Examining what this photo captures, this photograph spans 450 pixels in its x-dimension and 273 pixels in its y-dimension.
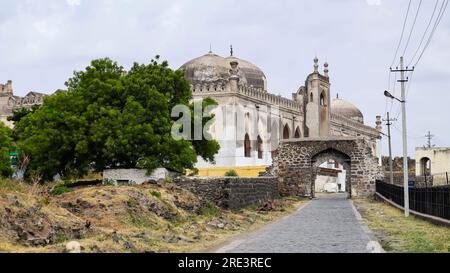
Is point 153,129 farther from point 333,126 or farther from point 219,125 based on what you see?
point 333,126

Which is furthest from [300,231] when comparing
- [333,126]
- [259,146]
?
[333,126]

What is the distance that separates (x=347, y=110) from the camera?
234 ft

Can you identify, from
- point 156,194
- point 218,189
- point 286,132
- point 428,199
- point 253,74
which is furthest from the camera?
point 286,132

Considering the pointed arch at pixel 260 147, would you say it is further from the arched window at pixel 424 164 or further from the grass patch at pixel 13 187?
the grass patch at pixel 13 187

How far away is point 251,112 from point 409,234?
103 feet

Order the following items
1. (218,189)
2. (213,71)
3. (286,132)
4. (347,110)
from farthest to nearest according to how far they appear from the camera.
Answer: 1. (347,110)
2. (286,132)
3. (213,71)
4. (218,189)

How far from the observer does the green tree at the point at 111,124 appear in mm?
24781

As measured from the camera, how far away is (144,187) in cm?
1908

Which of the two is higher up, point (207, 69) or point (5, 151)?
point (207, 69)

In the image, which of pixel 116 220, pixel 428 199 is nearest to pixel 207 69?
pixel 428 199

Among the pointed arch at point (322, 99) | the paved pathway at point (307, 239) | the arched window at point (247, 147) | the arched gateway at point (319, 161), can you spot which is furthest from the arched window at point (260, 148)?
the paved pathway at point (307, 239)

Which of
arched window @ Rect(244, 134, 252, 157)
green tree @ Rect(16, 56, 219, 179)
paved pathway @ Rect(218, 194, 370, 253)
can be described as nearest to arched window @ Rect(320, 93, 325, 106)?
arched window @ Rect(244, 134, 252, 157)

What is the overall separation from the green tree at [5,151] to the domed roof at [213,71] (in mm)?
14028

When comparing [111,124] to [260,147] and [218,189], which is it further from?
[260,147]
